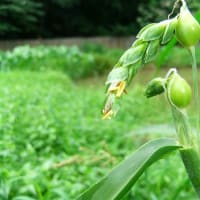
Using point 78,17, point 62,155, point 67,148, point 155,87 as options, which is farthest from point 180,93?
point 78,17

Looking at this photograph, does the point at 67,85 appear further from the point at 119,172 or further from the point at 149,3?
the point at 149,3

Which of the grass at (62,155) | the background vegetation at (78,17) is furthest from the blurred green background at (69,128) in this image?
the background vegetation at (78,17)

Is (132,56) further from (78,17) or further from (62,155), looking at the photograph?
(78,17)

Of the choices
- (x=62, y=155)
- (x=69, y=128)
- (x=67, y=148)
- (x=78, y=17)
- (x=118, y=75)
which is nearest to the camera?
(x=118, y=75)

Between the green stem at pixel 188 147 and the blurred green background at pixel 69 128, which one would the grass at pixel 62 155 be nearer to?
the blurred green background at pixel 69 128

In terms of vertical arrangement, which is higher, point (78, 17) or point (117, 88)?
point (117, 88)

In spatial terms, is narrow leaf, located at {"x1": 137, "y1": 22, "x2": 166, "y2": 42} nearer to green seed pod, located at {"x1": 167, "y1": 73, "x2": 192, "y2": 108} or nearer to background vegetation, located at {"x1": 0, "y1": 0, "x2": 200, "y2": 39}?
green seed pod, located at {"x1": 167, "y1": 73, "x2": 192, "y2": 108}

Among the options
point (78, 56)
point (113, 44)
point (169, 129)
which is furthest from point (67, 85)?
point (113, 44)
